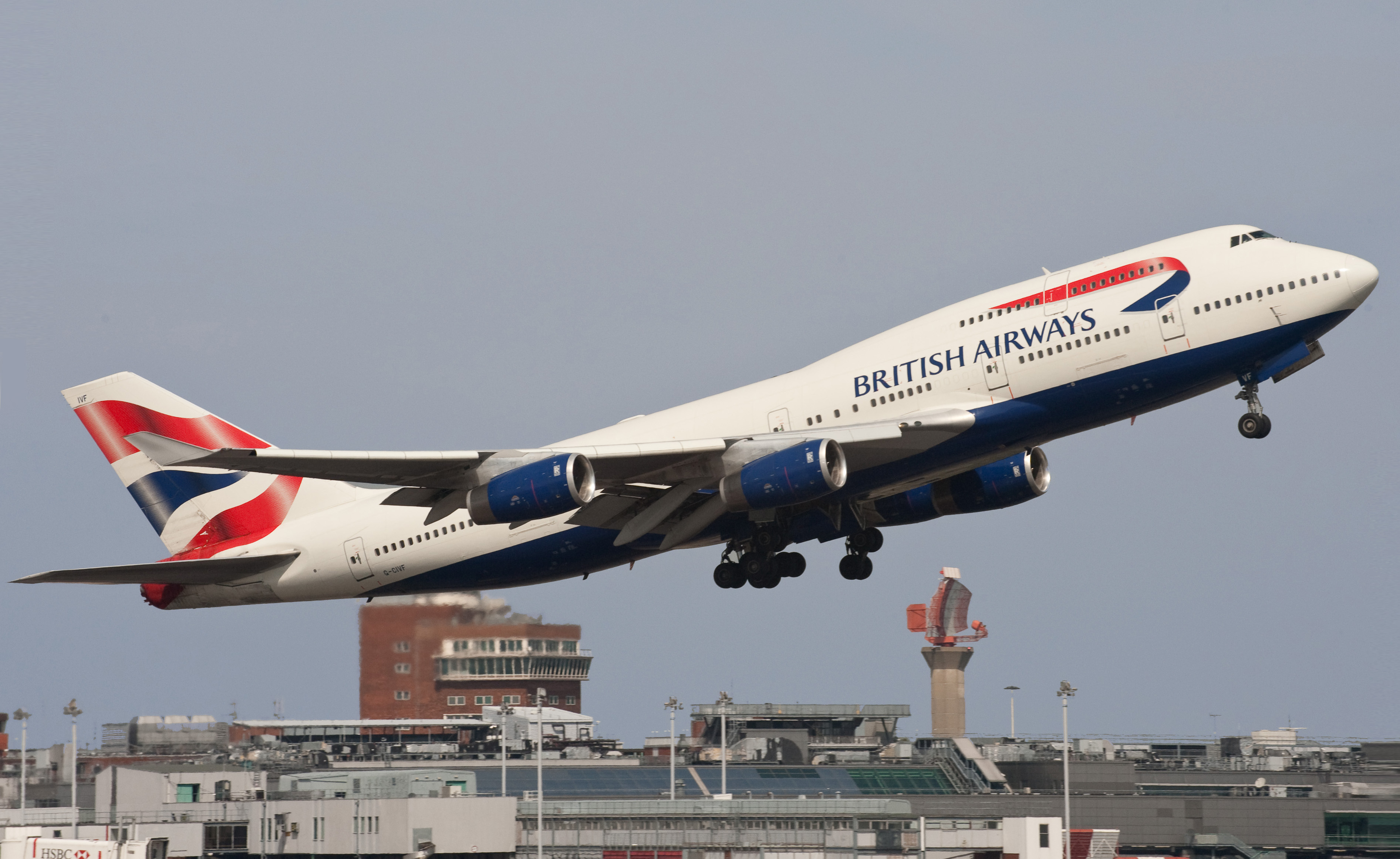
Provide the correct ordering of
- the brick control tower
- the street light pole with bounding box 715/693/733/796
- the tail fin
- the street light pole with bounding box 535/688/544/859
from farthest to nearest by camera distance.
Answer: the brick control tower, the street light pole with bounding box 715/693/733/796, the street light pole with bounding box 535/688/544/859, the tail fin

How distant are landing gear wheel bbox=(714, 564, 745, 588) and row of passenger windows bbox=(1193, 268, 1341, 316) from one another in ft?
47.2

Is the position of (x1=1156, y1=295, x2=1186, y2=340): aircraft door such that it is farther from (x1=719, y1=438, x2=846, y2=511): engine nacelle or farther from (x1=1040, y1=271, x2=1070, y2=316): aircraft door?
(x1=719, y1=438, x2=846, y2=511): engine nacelle

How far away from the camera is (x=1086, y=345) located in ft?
127

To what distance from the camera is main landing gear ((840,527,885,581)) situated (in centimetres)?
4675

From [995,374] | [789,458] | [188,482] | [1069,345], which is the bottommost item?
[789,458]

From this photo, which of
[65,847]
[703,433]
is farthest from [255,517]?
[703,433]

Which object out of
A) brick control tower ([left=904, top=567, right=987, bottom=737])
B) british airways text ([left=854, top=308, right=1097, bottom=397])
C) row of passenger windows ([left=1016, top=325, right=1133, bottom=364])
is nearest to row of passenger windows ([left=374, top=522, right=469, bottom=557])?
british airways text ([left=854, top=308, right=1097, bottom=397])

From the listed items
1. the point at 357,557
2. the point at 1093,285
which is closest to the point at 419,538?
the point at 357,557

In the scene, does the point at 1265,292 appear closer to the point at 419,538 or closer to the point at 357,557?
the point at 419,538

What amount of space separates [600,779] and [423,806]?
25.0 metres

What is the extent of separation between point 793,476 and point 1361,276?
45.7 feet

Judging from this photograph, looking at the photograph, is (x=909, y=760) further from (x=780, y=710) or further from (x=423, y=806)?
(x=423, y=806)

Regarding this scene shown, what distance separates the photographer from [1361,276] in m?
37.7

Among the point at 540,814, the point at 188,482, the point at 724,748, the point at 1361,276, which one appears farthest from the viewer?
the point at 724,748
